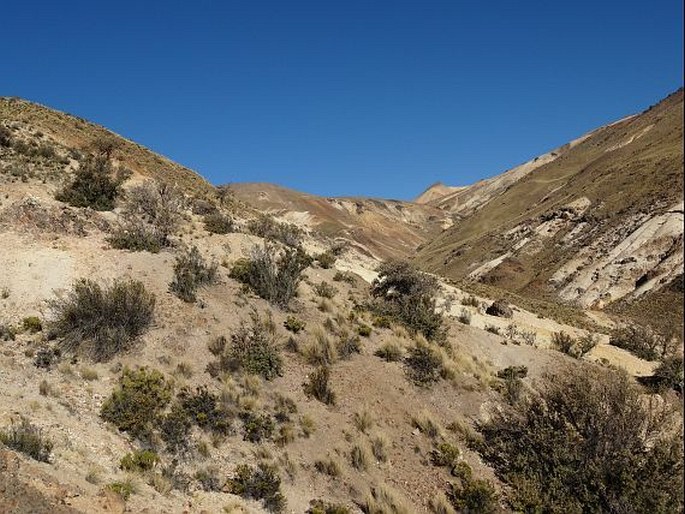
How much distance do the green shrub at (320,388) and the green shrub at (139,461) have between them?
4.65 m

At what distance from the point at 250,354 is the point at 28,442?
→ 6364 mm

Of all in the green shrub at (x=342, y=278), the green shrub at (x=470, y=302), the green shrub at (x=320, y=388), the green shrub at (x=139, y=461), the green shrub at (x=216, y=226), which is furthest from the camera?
the green shrub at (x=470, y=302)

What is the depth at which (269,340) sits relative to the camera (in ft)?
51.9

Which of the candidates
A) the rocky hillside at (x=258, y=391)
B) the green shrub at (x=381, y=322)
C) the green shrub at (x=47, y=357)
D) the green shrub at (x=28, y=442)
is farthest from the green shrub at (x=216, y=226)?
the green shrub at (x=28, y=442)

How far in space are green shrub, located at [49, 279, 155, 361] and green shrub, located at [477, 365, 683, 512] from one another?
948 cm

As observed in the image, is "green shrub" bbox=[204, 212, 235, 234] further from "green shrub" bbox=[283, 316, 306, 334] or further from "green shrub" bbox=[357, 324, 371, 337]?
"green shrub" bbox=[357, 324, 371, 337]

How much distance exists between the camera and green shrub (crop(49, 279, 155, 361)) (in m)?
13.8

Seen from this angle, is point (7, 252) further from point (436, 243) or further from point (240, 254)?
point (436, 243)

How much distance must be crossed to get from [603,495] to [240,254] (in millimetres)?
15138

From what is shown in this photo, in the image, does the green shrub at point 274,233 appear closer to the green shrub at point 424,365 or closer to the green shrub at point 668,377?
the green shrub at point 424,365

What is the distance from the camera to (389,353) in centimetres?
1723

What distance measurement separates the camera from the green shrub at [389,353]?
17.1 meters

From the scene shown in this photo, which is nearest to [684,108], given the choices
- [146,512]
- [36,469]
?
[146,512]

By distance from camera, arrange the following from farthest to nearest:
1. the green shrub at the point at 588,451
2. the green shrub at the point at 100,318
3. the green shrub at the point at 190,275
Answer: the green shrub at the point at 190,275
the green shrub at the point at 100,318
the green shrub at the point at 588,451
